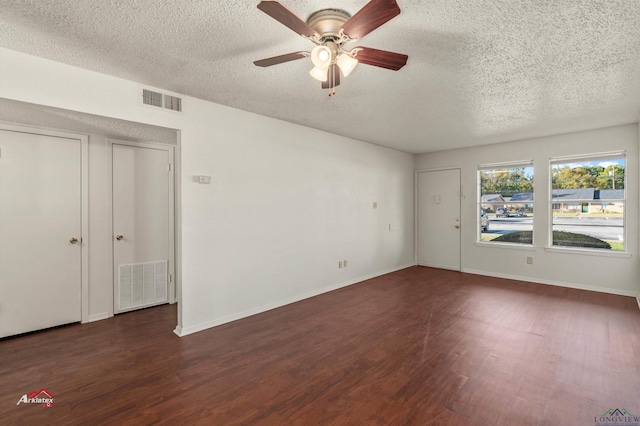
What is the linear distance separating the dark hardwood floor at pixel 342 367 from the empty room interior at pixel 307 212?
24 millimetres

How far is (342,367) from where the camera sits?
97.1 inches

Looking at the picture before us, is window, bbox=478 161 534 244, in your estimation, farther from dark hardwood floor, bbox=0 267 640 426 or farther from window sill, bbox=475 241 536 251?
dark hardwood floor, bbox=0 267 640 426

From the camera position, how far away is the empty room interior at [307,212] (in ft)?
6.31

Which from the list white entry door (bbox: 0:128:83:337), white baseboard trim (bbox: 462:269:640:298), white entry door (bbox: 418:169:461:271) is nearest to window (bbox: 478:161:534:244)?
white entry door (bbox: 418:169:461:271)

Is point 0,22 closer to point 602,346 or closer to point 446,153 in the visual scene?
point 602,346

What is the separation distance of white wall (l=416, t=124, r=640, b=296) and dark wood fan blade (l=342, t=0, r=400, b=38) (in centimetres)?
491

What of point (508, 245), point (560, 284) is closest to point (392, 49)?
point (508, 245)

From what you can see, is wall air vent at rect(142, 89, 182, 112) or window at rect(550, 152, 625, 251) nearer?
wall air vent at rect(142, 89, 182, 112)

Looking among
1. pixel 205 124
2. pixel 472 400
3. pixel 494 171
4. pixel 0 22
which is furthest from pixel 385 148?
pixel 0 22

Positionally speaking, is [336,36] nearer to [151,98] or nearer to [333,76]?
[333,76]

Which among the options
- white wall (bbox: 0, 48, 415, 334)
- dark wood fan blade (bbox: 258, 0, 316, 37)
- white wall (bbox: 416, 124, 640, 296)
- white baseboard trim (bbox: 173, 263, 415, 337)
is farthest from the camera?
white wall (bbox: 416, 124, 640, 296)

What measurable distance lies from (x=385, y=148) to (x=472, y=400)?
468 centimetres

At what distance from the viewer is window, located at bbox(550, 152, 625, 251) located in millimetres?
4426

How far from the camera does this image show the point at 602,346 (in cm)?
279
